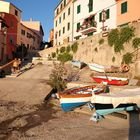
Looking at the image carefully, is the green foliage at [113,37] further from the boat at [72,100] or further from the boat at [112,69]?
the boat at [72,100]

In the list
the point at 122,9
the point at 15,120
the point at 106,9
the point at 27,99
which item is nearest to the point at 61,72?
the point at 27,99

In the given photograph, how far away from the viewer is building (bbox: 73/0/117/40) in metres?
40.6

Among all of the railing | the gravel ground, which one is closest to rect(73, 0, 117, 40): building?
the railing

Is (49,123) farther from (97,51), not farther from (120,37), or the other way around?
(97,51)

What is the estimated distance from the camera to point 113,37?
3184 centimetres

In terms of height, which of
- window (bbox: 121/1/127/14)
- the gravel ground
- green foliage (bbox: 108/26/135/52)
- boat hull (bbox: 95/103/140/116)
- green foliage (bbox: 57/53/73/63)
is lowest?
the gravel ground

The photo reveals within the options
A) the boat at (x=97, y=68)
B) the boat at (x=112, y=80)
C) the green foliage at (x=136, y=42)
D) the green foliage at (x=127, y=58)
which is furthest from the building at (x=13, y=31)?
the green foliage at (x=136, y=42)

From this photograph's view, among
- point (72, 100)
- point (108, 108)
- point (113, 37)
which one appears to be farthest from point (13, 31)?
point (108, 108)

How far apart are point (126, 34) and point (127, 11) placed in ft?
26.4

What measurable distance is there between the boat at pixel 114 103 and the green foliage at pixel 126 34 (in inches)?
499

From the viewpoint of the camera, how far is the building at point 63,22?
52.9 m

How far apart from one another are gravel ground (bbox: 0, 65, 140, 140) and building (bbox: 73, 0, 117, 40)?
847 inches

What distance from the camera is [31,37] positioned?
239 ft

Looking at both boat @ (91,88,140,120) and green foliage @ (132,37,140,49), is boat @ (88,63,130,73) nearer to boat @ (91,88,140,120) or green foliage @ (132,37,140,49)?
green foliage @ (132,37,140,49)
